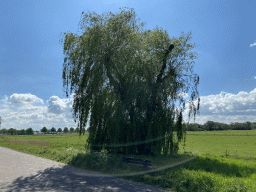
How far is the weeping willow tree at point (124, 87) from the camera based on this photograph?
13172mm

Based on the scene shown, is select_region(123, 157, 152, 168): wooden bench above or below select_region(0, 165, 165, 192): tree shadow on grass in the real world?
above

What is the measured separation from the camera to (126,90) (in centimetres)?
1384

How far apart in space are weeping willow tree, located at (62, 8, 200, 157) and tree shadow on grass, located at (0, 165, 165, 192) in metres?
4.11

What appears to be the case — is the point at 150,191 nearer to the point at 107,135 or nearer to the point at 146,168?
the point at 146,168

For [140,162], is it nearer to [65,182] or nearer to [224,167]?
[65,182]

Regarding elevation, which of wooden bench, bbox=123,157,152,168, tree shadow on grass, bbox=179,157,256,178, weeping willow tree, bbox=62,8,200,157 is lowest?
tree shadow on grass, bbox=179,157,256,178

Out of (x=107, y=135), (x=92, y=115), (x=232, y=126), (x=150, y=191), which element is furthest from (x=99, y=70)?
(x=232, y=126)

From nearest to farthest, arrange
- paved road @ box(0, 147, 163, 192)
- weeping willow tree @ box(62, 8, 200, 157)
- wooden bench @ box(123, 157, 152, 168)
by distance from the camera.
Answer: paved road @ box(0, 147, 163, 192)
wooden bench @ box(123, 157, 152, 168)
weeping willow tree @ box(62, 8, 200, 157)

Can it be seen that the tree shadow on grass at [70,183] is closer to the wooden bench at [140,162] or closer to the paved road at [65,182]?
the paved road at [65,182]

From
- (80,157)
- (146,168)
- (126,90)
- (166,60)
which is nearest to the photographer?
(146,168)

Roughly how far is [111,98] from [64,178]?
6.25 metres

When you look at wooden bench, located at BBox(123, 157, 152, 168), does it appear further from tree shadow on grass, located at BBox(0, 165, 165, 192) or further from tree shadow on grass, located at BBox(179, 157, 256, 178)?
tree shadow on grass, located at BBox(179, 157, 256, 178)

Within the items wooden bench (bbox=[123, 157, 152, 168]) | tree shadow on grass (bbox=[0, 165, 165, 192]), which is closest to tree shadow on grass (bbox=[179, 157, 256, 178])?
wooden bench (bbox=[123, 157, 152, 168])

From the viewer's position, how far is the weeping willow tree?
1317cm
